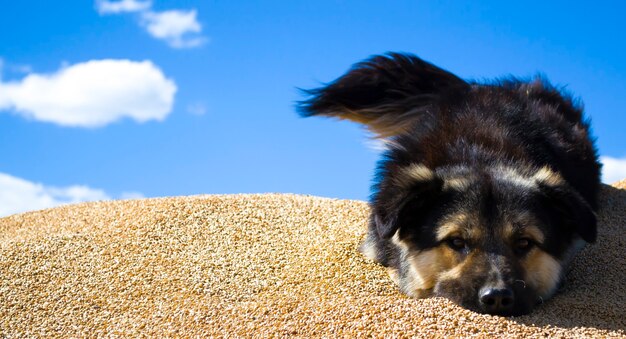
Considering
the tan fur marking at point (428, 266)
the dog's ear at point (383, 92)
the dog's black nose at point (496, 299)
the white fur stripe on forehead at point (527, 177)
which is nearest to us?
the dog's black nose at point (496, 299)

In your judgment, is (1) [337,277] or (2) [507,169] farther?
(1) [337,277]

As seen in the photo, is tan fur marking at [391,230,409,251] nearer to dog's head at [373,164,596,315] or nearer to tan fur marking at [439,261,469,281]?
dog's head at [373,164,596,315]

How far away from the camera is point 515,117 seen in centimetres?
538

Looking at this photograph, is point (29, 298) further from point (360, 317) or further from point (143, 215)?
point (360, 317)

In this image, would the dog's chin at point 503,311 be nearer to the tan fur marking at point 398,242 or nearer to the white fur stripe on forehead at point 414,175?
the tan fur marking at point 398,242

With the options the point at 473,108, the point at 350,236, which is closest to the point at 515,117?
the point at 473,108

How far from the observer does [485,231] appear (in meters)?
4.19

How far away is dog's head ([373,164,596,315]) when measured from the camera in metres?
4.09

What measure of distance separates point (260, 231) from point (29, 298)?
1908 mm

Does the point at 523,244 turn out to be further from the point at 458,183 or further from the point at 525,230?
the point at 458,183

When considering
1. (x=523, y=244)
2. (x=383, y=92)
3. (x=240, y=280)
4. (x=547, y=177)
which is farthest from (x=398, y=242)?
(x=383, y=92)

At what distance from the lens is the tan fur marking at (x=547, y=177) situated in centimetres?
447

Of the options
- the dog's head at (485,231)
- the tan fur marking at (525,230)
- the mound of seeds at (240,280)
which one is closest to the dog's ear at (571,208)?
the dog's head at (485,231)

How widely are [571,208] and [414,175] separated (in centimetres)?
97
